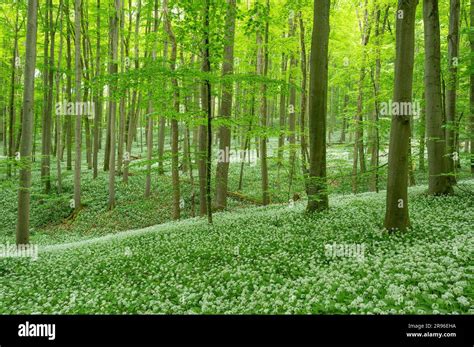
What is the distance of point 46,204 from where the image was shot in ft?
71.5

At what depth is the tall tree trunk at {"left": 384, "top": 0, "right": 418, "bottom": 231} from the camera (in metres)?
8.92

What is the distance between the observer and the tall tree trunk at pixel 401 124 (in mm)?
8922

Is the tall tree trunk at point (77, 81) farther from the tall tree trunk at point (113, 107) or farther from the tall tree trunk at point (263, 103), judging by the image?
the tall tree trunk at point (263, 103)

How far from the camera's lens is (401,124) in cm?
909

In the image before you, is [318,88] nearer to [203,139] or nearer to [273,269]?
[203,139]

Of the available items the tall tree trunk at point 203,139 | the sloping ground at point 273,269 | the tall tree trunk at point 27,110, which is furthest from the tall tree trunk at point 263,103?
the tall tree trunk at point 27,110

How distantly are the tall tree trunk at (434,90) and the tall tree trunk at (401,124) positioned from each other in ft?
12.9

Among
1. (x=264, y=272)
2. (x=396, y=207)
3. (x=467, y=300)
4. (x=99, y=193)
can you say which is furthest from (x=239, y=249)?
(x=99, y=193)

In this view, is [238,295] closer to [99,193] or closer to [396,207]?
[396,207]

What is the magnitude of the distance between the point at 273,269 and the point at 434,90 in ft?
29.8

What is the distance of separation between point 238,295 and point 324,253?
114 inches

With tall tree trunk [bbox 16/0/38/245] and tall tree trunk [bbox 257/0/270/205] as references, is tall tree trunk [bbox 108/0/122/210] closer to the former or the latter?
tall tree trunk [bbox 16/0/38/245]

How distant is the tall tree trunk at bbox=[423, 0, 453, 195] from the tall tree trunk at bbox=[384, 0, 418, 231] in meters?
3.94
